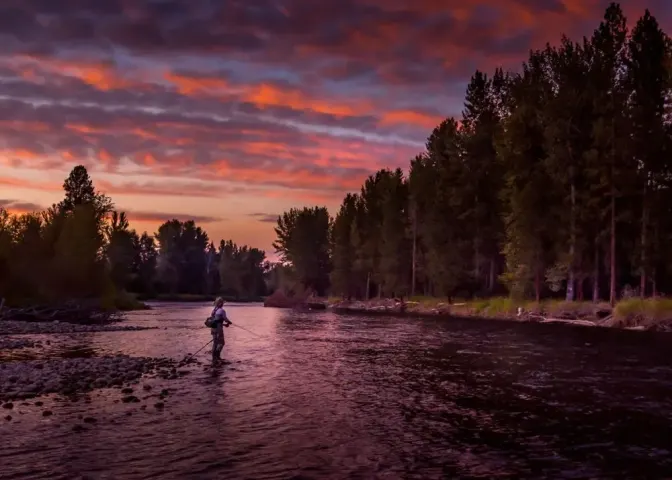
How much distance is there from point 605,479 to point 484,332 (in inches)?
1423

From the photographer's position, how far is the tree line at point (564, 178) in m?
54.1

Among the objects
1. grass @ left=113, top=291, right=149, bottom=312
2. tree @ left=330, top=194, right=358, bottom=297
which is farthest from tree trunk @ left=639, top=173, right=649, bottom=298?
grass @ left=113, top=291, right=149, bottom=312

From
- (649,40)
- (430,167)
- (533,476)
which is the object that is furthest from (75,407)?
(430,167)

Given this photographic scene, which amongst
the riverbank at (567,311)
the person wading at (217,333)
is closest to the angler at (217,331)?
the person wading at (217,333)

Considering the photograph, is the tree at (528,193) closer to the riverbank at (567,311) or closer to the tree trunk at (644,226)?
the riverbank at (567,311)

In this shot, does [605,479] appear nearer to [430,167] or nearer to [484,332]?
[484,332]

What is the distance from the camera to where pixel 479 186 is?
81.1 m

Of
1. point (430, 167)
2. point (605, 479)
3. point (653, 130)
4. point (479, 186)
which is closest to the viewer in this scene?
point (605, 479)

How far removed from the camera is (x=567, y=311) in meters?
56.3

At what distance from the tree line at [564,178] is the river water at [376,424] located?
29.8 m

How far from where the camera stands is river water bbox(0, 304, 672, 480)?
11969 mm

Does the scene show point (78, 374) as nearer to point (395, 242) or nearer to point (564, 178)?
point (564, 178)

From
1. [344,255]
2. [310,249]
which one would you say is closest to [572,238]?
[344,255]

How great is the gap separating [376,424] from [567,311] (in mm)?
46143
